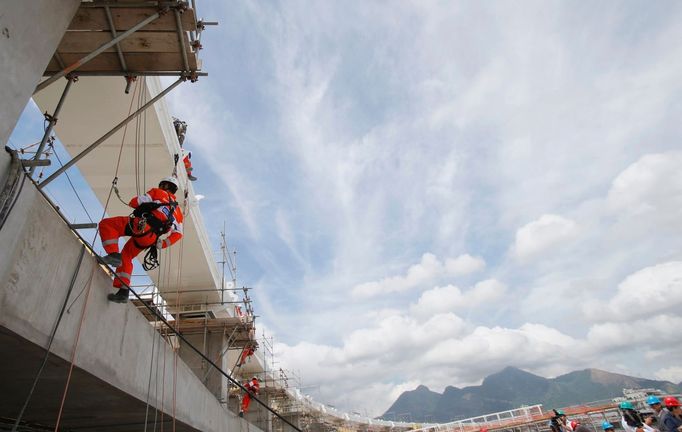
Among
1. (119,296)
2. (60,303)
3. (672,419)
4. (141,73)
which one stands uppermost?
(141,73)

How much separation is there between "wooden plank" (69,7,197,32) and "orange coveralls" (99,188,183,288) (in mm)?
1954

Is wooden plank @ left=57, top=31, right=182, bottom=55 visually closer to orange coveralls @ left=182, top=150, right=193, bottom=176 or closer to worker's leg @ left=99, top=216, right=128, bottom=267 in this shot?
worker's leg @ left=99, top=216, right=128, bottom=267

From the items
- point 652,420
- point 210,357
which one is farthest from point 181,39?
point 210,357

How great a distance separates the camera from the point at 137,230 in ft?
15.2

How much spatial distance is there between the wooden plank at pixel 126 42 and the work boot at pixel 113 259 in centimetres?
258

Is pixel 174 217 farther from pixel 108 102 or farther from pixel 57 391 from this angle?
pixel 108 102

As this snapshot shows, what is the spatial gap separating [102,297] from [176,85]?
3.01m

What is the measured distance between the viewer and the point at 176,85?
18.2 feet

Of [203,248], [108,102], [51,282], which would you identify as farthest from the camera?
[203,248]

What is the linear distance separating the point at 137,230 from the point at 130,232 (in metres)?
0.07

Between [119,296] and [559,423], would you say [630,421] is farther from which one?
[119,296]

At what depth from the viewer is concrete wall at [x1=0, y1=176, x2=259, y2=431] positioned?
2.82 m

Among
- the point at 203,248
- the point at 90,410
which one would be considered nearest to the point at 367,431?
the point at 203,248

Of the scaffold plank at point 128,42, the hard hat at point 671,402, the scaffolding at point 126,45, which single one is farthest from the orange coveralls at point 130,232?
the hard hat at point 671,402
